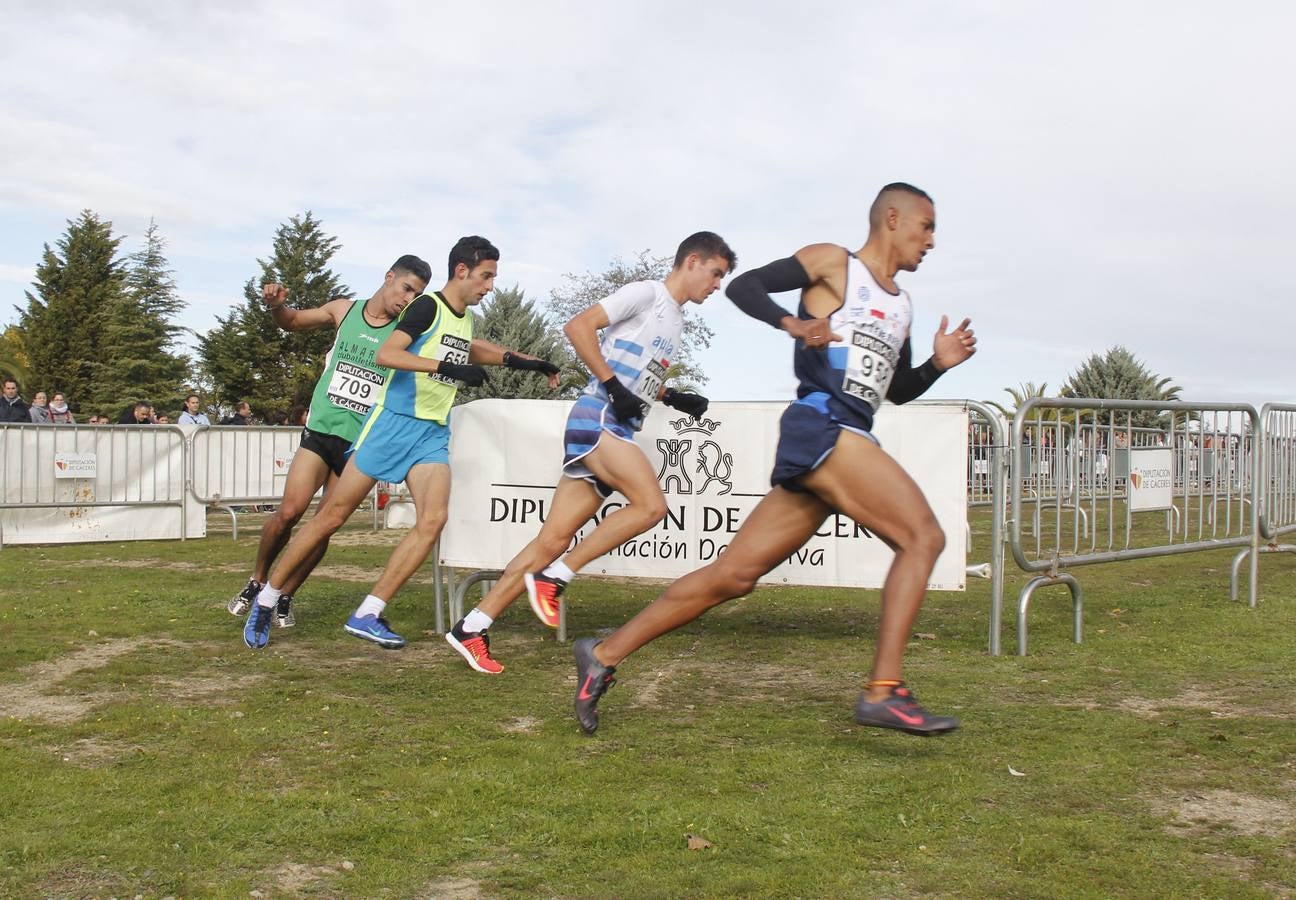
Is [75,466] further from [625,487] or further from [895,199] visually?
[895,199]

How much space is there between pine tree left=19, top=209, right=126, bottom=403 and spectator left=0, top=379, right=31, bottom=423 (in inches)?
1599

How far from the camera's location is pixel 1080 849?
3.20 metres

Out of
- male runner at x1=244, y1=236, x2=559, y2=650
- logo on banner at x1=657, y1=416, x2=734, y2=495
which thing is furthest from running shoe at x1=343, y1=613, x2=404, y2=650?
logo on banner at x1=657, y1=416, x2=734, y2=495

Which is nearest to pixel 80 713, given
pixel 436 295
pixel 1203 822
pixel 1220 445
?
pixel 436 295

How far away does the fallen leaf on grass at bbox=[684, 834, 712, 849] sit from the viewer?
10.5 feet

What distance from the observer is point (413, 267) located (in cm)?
705

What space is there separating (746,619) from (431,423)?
101 inches

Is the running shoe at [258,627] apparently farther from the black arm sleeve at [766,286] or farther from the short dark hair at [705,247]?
the black arm sleeve at [766,286]

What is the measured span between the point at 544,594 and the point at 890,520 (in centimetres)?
192

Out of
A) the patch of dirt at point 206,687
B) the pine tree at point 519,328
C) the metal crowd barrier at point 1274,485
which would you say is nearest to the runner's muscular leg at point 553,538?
the patch of dirt at point 206,687

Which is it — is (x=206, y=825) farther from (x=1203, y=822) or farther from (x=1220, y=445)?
(x=1220, y=445)

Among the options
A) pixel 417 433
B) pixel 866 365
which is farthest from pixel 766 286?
pixel 417 433

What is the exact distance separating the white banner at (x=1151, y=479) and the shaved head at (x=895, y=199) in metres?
4.30

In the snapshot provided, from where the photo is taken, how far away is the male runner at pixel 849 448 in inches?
162
